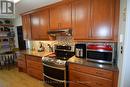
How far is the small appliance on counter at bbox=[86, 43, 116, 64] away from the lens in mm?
2141

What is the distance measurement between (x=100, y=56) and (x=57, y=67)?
3.56 ft

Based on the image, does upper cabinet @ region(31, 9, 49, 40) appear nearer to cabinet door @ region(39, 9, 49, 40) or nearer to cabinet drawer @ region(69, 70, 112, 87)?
cabinet door @ region(39, 9, 49, 40)

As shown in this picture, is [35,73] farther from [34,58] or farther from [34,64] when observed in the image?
[34,58]

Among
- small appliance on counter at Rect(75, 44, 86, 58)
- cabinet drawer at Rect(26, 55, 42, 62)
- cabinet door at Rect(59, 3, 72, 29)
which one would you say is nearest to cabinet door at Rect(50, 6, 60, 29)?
cabinet door at Rect(59, 3, 72, 29)

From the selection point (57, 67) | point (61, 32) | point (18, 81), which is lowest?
point (18, 81)

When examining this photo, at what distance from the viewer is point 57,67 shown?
2.69m

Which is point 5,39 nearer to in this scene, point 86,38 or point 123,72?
point 86,38

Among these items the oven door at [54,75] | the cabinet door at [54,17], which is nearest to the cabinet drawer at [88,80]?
the oven door at [54,75]

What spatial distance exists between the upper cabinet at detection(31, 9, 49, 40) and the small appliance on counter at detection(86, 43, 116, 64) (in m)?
1.57

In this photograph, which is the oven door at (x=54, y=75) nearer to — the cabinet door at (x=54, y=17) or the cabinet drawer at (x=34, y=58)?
the cabinet drawer at (x=34, y=58)

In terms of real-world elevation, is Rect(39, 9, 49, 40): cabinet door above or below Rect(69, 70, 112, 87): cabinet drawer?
above

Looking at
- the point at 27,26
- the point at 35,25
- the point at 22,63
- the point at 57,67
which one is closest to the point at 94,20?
the point at 57,67

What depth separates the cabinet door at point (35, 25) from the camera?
359 cm

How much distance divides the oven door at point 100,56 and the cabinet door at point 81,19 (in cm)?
40
